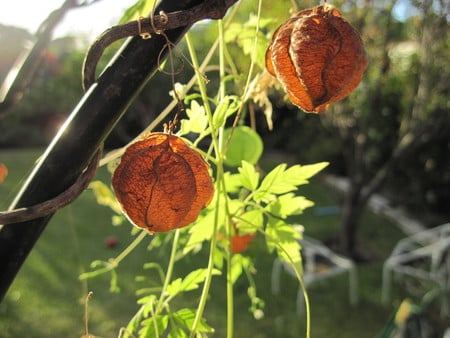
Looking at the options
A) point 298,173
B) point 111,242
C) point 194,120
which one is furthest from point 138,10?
point 111,242

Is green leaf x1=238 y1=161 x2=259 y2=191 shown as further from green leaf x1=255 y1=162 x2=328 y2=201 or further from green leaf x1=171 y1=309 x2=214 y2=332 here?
green leaf x1=171 y1=309 x2=214 y2=332

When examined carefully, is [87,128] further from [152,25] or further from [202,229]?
[202,229]

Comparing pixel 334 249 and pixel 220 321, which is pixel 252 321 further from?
pixel 334 249

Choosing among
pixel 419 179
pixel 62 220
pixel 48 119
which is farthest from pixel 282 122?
pixel 48 119

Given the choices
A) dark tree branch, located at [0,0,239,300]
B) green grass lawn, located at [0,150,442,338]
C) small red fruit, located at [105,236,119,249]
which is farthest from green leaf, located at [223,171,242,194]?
small red fruit, located at [105,236,119,249]

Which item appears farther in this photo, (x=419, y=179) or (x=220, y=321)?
(x=419, y=179)

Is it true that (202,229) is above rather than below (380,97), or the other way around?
above
